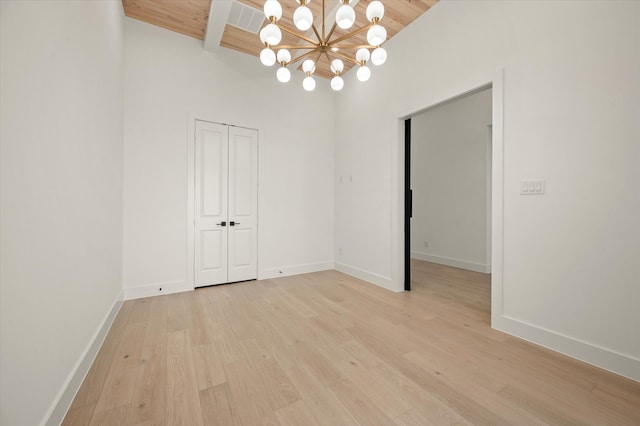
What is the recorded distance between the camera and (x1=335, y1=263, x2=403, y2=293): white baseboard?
12.0 feet

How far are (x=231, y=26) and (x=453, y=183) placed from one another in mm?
4681

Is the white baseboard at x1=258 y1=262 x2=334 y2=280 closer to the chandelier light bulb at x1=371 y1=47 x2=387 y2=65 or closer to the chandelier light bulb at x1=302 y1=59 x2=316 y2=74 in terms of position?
the chandelier light bulb at x1=302 y1=59 x2=316 y2=74

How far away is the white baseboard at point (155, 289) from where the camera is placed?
3232 millimetres

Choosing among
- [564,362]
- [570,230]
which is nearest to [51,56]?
[570,230]

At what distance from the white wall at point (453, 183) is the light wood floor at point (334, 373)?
7.55ft

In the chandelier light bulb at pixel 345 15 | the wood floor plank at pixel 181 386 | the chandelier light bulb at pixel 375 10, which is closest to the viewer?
the wood floor plank at pixel 181 386

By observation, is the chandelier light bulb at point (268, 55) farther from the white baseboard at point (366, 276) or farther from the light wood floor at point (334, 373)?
the white baseboard at point (366, 276)

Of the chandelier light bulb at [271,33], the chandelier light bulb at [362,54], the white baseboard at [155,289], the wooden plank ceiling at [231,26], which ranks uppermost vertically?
the wooden plank ceiling at [231,26]

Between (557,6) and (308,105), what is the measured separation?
3333 mm

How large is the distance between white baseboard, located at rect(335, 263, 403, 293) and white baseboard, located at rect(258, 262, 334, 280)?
0.83ft

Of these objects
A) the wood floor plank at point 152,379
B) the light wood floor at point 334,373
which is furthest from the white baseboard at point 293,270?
the wood floor plank at point 152,379

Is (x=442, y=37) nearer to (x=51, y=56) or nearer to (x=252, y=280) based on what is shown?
(x=51, y=56)

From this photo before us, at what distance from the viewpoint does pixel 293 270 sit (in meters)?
4.46

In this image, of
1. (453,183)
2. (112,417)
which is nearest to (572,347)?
(112,417)
